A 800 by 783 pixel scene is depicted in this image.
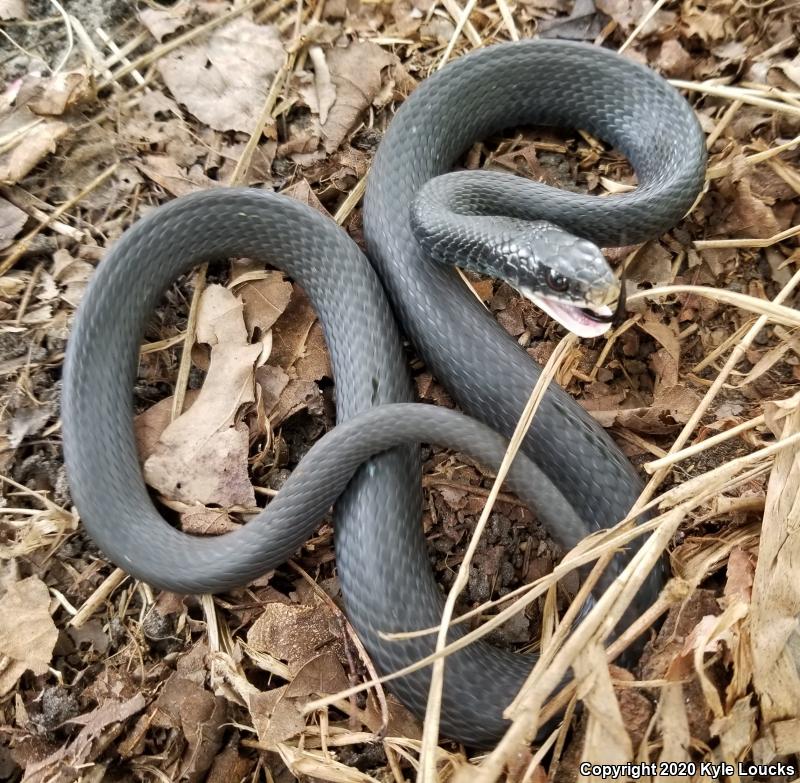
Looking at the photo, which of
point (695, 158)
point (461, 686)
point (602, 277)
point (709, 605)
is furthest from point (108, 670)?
point (695, 158)

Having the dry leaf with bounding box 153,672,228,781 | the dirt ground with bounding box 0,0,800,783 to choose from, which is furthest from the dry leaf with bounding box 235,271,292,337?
the dry leaf with bounding box 153,672,228,781

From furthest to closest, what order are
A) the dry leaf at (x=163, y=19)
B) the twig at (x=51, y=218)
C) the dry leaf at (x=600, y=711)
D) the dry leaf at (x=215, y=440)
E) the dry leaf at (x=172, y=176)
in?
the dry leaf at (x=163, y=19), the dry leaf at (x=172, y=176), the twig at (x=51, y=218), the dry leaf at (x=215, y=440), the dry leaf at (x=600, y=711)

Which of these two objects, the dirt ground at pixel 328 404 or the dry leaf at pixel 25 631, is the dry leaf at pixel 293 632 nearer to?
the dirt ground at pixel 328 404

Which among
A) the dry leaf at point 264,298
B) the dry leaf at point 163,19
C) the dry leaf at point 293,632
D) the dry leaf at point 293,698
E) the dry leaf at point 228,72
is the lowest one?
the dry leaf at point 293,698

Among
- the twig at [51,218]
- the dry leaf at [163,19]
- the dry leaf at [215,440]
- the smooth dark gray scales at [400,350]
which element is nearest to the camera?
the smooth dark gray scales at [400,350]

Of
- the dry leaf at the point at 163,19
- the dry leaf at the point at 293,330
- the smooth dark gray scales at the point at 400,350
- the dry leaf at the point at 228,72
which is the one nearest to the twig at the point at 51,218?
the smooth dark gray scales at the point at 400,350

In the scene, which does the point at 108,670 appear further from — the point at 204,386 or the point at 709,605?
the point at 709,605

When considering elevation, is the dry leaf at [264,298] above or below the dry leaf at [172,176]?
below

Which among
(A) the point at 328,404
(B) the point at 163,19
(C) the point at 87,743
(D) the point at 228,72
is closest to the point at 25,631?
(C) the point at 87,743
